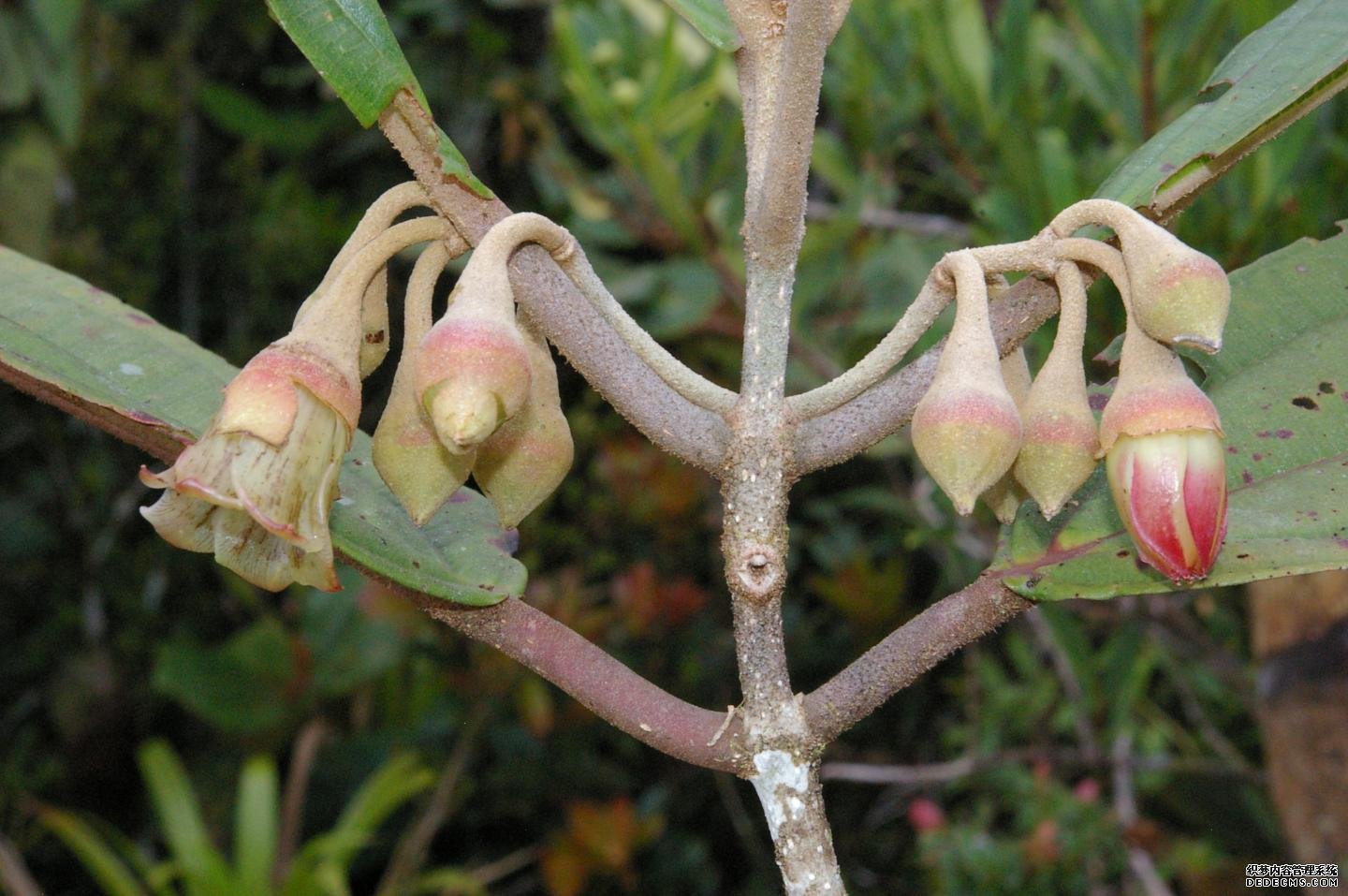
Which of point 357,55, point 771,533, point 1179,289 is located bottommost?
point 771,533

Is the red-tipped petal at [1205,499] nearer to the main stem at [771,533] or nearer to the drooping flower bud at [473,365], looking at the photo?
the main stem at [771,533]

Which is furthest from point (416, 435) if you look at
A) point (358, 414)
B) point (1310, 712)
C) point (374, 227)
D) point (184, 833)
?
point (184, 833)

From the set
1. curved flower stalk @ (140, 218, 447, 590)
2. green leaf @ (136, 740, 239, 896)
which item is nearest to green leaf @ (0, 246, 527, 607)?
curved flower stalk @ (140, 218, 447, 590)

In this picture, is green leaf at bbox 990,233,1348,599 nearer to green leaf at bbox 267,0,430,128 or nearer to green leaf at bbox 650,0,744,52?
green leaf at bbox 650,0,744,52

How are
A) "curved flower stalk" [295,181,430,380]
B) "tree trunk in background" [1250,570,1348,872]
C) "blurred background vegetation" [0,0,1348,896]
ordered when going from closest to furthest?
"curved flower stalk" [295,181,430,380] < "tree trunk in background" [1250,570,1348,872] < "blurred background vegetation" [0,0,1348,896]

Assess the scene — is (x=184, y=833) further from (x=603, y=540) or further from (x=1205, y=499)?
(x=1205, y=499)

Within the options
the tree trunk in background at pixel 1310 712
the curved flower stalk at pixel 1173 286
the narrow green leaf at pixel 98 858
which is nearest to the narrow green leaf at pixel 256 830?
the narrow green leaf at pixel 98 858
